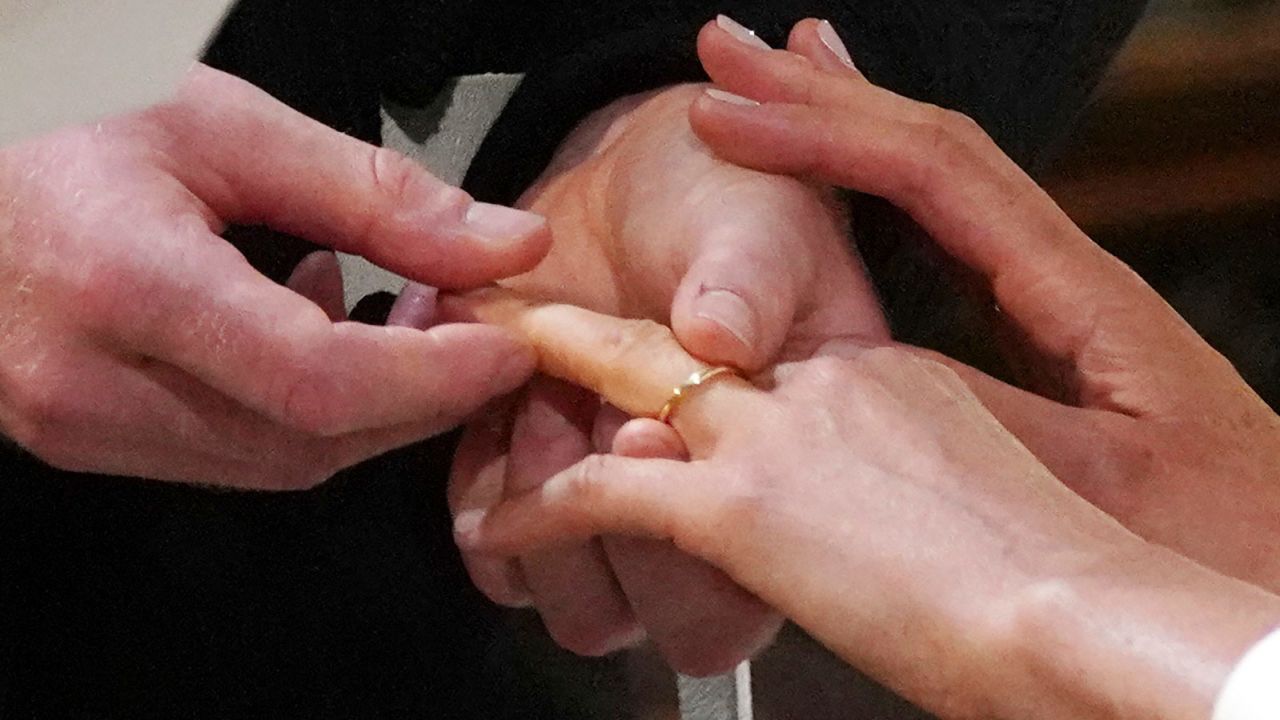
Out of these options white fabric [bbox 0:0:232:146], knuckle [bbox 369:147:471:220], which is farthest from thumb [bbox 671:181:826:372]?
white fabric [bbox 0:0:232:146]

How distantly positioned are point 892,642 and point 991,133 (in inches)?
Result: 14.6

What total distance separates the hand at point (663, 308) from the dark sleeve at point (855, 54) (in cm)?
3

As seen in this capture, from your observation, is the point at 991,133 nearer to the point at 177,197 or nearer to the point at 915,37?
the point at 915,37

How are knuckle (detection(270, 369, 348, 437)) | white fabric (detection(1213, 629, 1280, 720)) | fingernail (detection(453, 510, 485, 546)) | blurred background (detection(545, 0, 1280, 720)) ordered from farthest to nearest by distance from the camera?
blurred background (detection(545, 0, 1280, 720)) < fingernail (detection(453, 510, 485, 546)) < knuckle (detection(270, 369, 348, 437)) < white fabric (detection(1213, 629, 1280, 720))

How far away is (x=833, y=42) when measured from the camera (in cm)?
59

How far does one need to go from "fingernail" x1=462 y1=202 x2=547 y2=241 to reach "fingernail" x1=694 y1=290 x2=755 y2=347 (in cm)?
8

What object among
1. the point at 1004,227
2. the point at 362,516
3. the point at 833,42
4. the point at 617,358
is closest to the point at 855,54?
the point at 833,42

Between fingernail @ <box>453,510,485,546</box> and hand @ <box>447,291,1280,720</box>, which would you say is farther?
fingernail @ <box>453,510,485,546</box>

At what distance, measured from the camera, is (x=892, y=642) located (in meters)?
0.39

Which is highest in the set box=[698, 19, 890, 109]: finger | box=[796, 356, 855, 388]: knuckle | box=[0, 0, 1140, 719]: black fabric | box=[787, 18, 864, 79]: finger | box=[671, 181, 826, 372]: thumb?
box=[787, 18, 864, 79]: finger

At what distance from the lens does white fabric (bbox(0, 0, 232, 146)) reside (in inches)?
13.4

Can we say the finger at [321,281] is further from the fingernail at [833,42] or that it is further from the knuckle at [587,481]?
the fingernail at [833,42]

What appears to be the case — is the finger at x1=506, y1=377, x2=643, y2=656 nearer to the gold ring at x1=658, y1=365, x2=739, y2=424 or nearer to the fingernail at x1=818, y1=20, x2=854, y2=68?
the gold ring at x1=658, y1=365, x2=739, y2=424

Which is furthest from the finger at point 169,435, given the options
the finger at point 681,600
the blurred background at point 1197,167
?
the blurred background at point 1197,167
